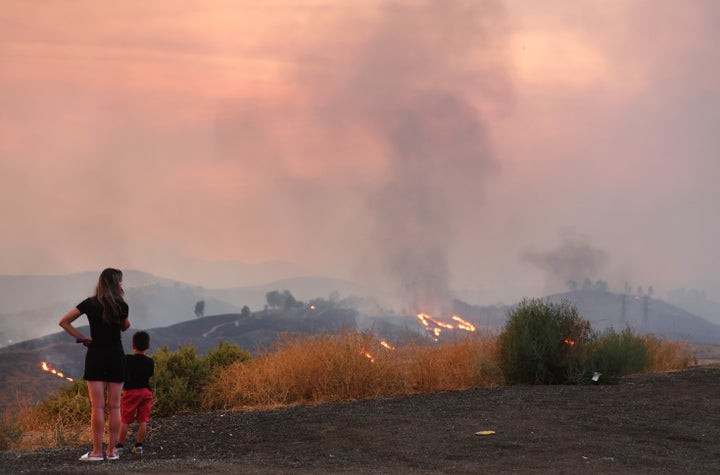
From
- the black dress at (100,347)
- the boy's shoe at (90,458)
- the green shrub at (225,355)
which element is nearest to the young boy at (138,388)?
the boy's shoe at (90,458)

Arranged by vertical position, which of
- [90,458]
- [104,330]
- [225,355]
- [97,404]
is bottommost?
[90,458]

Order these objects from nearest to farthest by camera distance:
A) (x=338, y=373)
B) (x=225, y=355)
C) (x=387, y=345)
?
1. (x=338, y=373)
2. (x=387, y=345)
3. (x=225, y=355)

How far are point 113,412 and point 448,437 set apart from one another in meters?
4.29

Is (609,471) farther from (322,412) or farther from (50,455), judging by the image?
(50,455)

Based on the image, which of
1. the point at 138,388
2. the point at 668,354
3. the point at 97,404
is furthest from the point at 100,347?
the point at 668,354

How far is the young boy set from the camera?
11.3 m

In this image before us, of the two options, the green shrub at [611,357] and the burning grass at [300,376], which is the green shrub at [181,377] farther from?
the green shrub at [611,357]

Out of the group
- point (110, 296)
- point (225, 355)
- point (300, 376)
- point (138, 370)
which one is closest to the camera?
point (110, 296)

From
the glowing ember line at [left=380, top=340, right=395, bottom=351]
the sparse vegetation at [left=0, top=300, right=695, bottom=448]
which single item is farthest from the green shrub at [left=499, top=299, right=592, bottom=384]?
the glowing ember line at [left=380, top=340, right=395, bottom=351]

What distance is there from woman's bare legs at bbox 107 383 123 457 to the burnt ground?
0.91ft

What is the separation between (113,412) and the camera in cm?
1069

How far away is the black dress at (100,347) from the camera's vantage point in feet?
33.4

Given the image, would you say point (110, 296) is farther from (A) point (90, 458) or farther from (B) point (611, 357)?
(B) point (611, 357)

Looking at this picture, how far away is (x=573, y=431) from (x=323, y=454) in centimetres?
354
